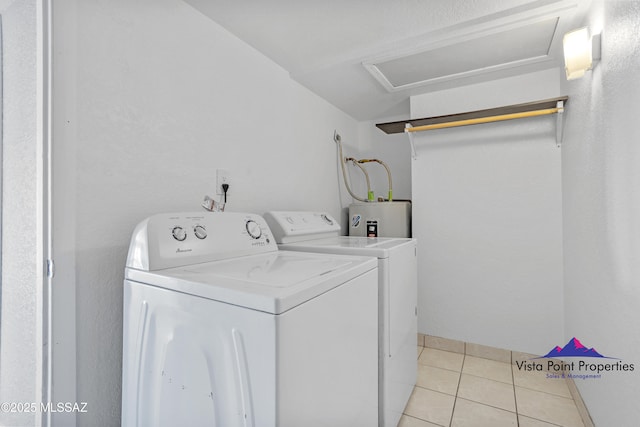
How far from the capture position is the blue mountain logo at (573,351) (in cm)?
145

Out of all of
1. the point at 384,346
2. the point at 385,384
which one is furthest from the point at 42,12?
the point at 385,384

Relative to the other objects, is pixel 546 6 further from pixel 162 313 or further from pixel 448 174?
pixel 162 313

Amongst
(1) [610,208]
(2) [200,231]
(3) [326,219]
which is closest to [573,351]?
(1) [610,208]

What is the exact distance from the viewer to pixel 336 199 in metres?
2.74

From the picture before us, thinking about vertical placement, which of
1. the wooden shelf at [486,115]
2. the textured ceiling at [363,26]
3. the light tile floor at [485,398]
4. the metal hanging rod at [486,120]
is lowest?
the light tile floor at [485,398]

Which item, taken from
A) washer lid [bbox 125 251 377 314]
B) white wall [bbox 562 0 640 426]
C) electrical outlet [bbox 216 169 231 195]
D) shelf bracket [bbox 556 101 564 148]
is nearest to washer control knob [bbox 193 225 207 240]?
washer lid [bbox 125 251 377 314]

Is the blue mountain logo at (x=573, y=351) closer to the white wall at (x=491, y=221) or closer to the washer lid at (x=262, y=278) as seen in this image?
the white wall at (x=491, y=221)

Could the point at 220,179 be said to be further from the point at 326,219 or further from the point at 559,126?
the point at 559,126

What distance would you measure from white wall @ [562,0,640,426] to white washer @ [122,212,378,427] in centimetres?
90

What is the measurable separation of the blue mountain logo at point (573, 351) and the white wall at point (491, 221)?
0.05 meters

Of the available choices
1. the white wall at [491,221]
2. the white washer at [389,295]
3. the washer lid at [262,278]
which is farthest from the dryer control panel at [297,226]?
the white wall at [491,221]

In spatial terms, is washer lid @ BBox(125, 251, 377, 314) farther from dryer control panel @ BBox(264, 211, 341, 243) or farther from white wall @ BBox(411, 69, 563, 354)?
white wall @ BBox(411, 69, 563, 354)

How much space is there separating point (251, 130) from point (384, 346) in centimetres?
139

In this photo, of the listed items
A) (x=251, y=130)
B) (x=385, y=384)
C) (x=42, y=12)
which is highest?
(x=42, y=12)
